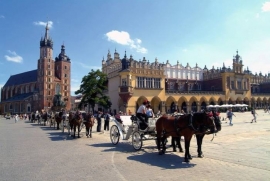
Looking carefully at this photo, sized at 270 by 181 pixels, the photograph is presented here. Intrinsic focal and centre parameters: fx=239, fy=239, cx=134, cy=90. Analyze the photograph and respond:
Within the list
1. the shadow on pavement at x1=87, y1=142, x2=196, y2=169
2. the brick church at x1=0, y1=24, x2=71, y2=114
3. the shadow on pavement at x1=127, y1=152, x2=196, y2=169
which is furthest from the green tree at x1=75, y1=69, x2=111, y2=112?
the brick church at x1=0, y1=24, x2=71, y2=114

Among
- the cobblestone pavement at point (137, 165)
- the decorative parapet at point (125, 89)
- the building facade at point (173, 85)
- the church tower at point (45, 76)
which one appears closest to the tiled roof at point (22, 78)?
the church tower at point (45, 76)

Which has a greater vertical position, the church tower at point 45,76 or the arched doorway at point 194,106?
the church tower at point 45,76

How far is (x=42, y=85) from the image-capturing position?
90.6 m

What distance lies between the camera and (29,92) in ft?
331

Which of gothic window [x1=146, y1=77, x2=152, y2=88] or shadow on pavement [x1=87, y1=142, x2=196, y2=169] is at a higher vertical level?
gothic window [x1=146, y1=77, x2=152, y2=88]

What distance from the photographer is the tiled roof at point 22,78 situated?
103194 mm

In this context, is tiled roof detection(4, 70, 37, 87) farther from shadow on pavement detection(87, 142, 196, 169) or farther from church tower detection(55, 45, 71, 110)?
shadow on pavement detection(87, 142, 196, 169)

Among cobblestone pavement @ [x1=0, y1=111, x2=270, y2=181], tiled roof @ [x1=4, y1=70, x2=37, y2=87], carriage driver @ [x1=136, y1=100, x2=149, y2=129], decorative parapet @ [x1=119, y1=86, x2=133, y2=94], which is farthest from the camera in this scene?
tiled roof @ [x1=4, y1=70, x2=37, y2=87]

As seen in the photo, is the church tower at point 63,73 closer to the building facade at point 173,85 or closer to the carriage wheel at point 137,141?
the building facade at point 173,85

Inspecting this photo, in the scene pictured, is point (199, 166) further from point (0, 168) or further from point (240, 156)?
point (0, 168)

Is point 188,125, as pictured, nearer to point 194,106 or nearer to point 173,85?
point 194,106

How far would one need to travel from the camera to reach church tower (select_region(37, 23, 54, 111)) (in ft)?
295

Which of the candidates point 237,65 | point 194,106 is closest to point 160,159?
point 194,106

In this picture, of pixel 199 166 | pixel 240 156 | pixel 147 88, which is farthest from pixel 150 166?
pixel 147 88
